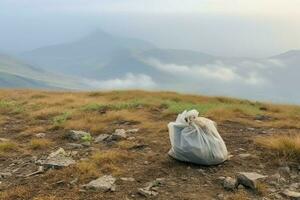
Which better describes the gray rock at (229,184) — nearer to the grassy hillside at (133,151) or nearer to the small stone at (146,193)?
the grassy hillside at (133,151)

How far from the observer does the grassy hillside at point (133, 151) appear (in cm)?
884

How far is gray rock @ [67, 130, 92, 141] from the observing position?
13172 mm

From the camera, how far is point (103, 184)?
894 centimetres

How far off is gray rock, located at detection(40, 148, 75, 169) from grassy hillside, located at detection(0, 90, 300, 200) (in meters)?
0.24

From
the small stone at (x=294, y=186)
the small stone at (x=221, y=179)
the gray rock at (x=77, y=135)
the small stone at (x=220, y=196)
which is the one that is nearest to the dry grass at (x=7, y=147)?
the gray rock at (x=77, y=135)

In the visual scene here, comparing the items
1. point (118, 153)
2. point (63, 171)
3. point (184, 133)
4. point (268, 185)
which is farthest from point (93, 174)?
point (268, 185)

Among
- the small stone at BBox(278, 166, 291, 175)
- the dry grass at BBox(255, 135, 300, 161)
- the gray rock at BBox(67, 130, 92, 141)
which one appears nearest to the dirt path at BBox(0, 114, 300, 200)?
the small stone at BBox(278, 166, 291, 175)

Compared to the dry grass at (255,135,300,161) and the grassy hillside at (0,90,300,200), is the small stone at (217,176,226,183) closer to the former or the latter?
the grassy hillside at (0,90,300,200)

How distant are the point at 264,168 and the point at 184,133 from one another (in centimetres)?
181

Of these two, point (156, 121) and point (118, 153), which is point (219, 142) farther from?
point (156, 121)

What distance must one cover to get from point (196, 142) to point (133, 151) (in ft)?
6.80

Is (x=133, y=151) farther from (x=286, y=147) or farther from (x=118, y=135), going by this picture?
(x=286, y=147)

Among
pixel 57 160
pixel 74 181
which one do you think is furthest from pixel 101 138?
pixel 74 181

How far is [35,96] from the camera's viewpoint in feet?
90.1
